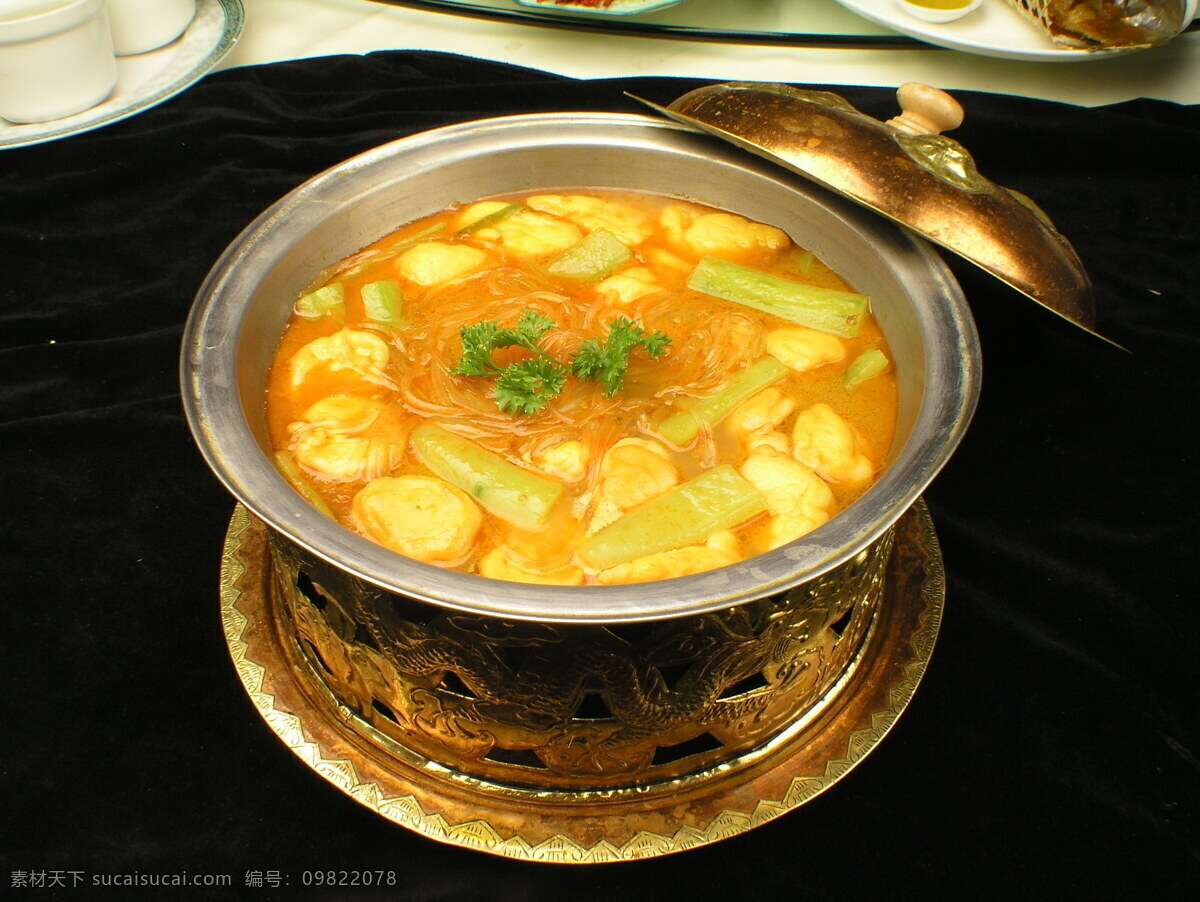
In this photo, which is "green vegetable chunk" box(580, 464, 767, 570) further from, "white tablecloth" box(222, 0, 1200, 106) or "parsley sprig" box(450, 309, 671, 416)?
"white tablecloth" box(222, 0, 1200, 106)

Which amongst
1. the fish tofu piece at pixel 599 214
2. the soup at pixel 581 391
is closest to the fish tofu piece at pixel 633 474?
the soup at pixel 581 391

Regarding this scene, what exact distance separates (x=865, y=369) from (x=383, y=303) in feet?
4.12

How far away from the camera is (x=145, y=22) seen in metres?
4.19

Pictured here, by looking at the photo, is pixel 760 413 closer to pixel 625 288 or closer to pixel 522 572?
pixel 625 288

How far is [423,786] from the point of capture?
2115 millimetres

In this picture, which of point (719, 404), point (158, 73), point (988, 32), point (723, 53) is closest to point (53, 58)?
point (158, 73)

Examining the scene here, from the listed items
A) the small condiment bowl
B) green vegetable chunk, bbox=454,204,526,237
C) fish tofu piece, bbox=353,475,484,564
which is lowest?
fish tofu piece, bbox=353,475,484,564

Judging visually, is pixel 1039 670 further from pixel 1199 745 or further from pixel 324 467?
pixel 324 467

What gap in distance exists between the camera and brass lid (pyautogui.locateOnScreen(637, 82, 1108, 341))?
7.10 ft

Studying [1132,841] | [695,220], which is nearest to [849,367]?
[695,220]

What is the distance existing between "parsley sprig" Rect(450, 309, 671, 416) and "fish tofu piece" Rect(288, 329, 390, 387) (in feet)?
0.66

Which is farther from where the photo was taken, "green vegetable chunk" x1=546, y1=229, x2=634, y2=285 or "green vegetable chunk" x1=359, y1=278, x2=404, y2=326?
"green vegetable chunk" x1=546, y1=229, x2=634, y2=285

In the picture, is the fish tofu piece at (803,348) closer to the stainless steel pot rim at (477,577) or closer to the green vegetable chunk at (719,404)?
the green vegetable chunk at (719,404)

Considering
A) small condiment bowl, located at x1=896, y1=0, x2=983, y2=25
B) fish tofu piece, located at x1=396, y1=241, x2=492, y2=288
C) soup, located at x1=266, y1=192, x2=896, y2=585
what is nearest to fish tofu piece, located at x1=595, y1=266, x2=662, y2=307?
soup, located at x1=266, y1=192, x2=896, y2=585
